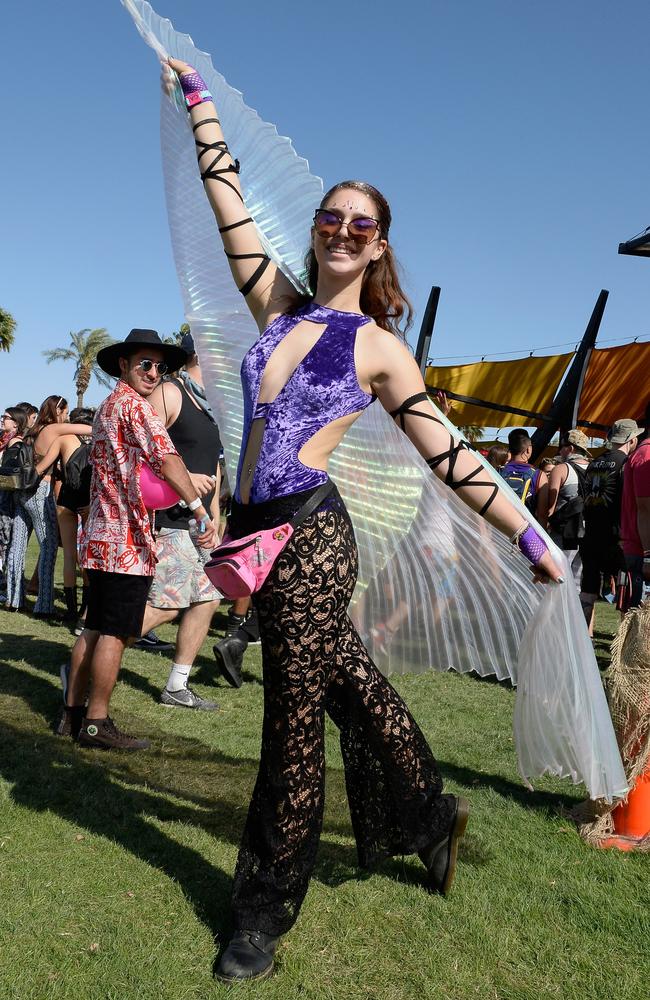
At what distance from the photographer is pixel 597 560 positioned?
7566 millimetres

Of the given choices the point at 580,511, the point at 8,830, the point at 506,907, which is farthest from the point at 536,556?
the point at 580,511

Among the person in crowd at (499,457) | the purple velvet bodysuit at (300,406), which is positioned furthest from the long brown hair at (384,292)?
the person in crowd at (499,457)

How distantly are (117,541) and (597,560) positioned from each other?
4.95m

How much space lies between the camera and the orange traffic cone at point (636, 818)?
329cm

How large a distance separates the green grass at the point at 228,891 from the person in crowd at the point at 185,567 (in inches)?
27.8

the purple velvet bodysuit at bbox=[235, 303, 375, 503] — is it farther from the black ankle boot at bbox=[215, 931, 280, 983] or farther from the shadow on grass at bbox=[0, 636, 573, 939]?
the shadow on grass at bbox=[0, 636, 573, 939]

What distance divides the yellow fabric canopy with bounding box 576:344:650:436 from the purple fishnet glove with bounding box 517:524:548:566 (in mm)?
9402

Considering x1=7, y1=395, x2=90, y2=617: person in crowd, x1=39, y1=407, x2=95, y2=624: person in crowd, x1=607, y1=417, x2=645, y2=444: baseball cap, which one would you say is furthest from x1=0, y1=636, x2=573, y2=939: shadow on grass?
x1=607, y1=417, x2=645, y2=444: baseball cap

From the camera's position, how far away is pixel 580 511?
783cm

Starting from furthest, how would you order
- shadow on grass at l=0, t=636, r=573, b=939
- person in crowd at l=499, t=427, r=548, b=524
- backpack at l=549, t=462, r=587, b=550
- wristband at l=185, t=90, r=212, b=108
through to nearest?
1. person in crowd at l=499, t=427, r=548, b=524
2. backpack at l=549, t=462, r=587, b=550
3. shadow on grass at l=0, t=636, r=573, b=939
4. wristband at l=185, t=90, r=212, b=108

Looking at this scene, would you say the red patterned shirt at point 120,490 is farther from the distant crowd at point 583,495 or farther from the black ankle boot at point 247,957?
the distant crowd at point 583,495

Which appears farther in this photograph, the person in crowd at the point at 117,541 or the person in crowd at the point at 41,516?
the person in crowd at the point at 41,516

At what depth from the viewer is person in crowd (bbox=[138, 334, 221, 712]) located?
5.06m

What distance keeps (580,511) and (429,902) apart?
5.62 metres
